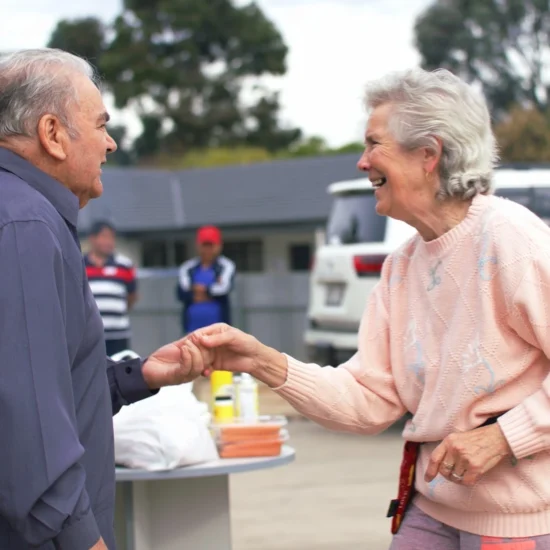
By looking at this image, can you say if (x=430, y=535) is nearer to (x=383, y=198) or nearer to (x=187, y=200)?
Answer: (x=383, y=198)

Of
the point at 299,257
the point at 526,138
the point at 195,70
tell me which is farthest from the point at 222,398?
the point at 195,70

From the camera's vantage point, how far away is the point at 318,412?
316 cm

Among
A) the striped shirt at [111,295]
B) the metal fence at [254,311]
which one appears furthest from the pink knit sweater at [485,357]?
the metal fence at [254,311]

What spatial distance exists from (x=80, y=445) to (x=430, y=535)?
116 cm

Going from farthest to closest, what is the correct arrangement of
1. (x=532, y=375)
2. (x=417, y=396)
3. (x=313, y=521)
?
(x=313, y=521)
(x=417, y=396)
(x=532, y=375)

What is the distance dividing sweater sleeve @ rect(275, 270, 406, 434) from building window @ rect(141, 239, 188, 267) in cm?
2806

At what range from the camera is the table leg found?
4715 millimetres

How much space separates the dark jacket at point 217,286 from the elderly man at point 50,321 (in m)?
8.63

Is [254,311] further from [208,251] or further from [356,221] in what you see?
[356,221]

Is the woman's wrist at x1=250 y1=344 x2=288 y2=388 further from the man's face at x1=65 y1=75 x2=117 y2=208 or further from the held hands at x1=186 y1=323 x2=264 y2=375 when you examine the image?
the man's face at x1=65 y1=75 x2=117 y2=208

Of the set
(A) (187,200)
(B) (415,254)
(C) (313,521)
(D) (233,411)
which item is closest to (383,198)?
(B) (415,254)

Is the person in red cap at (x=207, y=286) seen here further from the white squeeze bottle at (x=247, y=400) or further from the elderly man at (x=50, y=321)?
the elderly man at (x=50, y=321)

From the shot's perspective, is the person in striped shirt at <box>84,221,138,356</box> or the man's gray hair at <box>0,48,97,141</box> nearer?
the man's gray hair at <box>0,48,97,141</box>

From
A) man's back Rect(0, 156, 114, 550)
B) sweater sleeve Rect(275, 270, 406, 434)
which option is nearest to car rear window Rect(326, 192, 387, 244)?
sweater sleeve Rect(275, 270, 406, 434)
